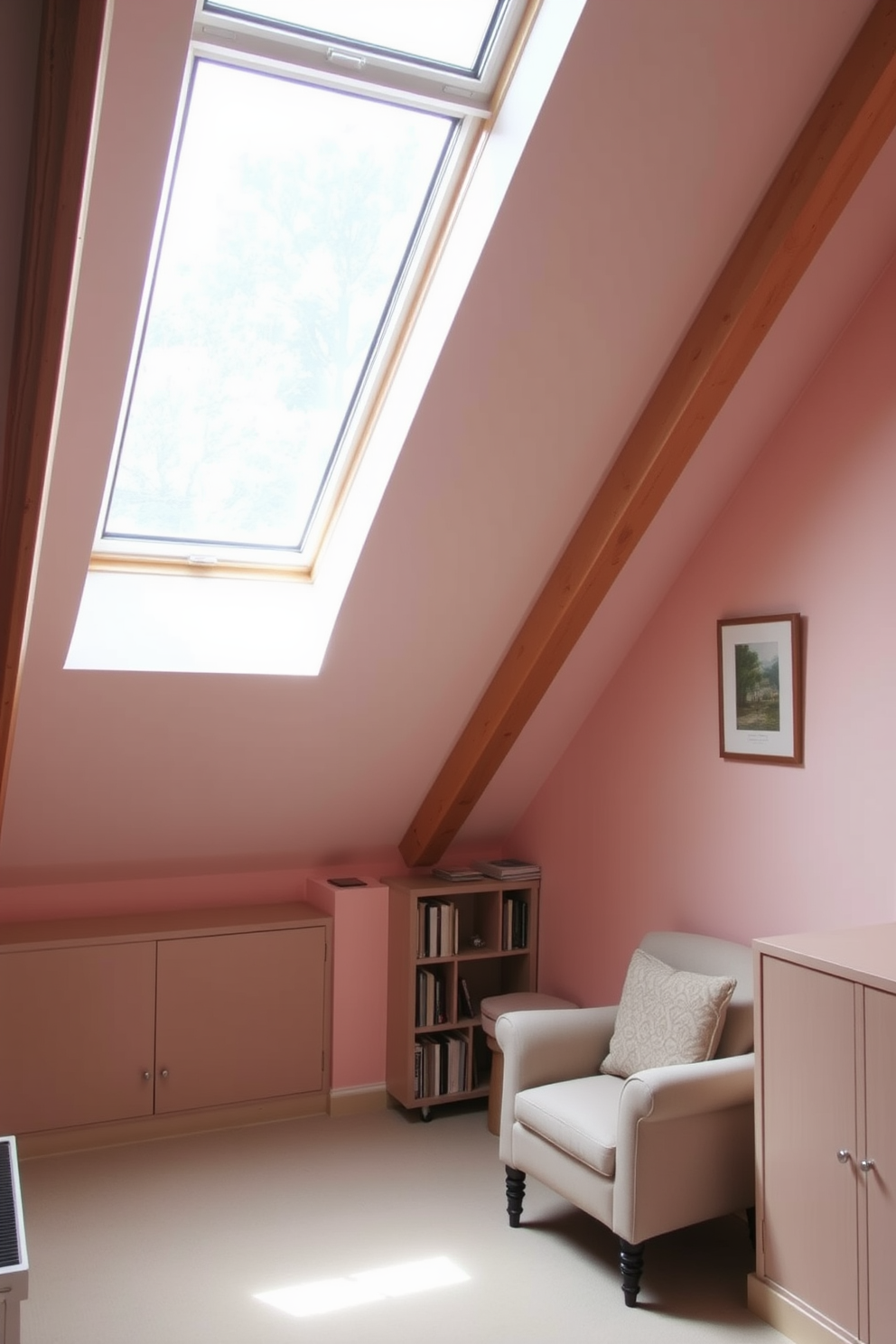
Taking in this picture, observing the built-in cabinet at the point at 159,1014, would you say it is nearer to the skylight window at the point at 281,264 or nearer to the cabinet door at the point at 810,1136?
the skylight window at the point at 281,264

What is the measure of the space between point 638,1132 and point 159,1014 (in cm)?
199

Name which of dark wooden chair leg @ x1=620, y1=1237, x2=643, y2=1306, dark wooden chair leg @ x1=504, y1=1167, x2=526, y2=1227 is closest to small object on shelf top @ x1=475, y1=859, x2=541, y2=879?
dark wooden chair leg @ x1=504, y1=1167, x2=526, y2=1227

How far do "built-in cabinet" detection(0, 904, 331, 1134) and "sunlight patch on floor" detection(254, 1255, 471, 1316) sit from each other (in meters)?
1.24

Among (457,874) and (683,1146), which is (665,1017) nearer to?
(683,1146)

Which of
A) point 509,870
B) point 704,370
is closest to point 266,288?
point 704,370

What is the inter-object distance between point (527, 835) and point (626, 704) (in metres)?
0.93

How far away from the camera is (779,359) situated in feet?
11.4

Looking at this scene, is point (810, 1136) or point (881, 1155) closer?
point (881, 1155)

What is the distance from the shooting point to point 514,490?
11.5 ft

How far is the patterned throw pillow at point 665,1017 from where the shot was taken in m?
3.38

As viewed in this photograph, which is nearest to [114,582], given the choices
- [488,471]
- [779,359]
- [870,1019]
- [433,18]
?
[488,471]

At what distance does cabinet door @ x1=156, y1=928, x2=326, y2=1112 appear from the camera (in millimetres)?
4281

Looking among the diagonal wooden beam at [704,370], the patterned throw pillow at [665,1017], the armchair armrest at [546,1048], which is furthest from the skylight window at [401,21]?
the armchair armrest at [546,1048]

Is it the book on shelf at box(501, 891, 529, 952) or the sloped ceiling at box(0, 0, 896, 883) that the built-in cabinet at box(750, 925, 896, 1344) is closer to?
the sloped ceiling at box(0, 0, 896, 883)
